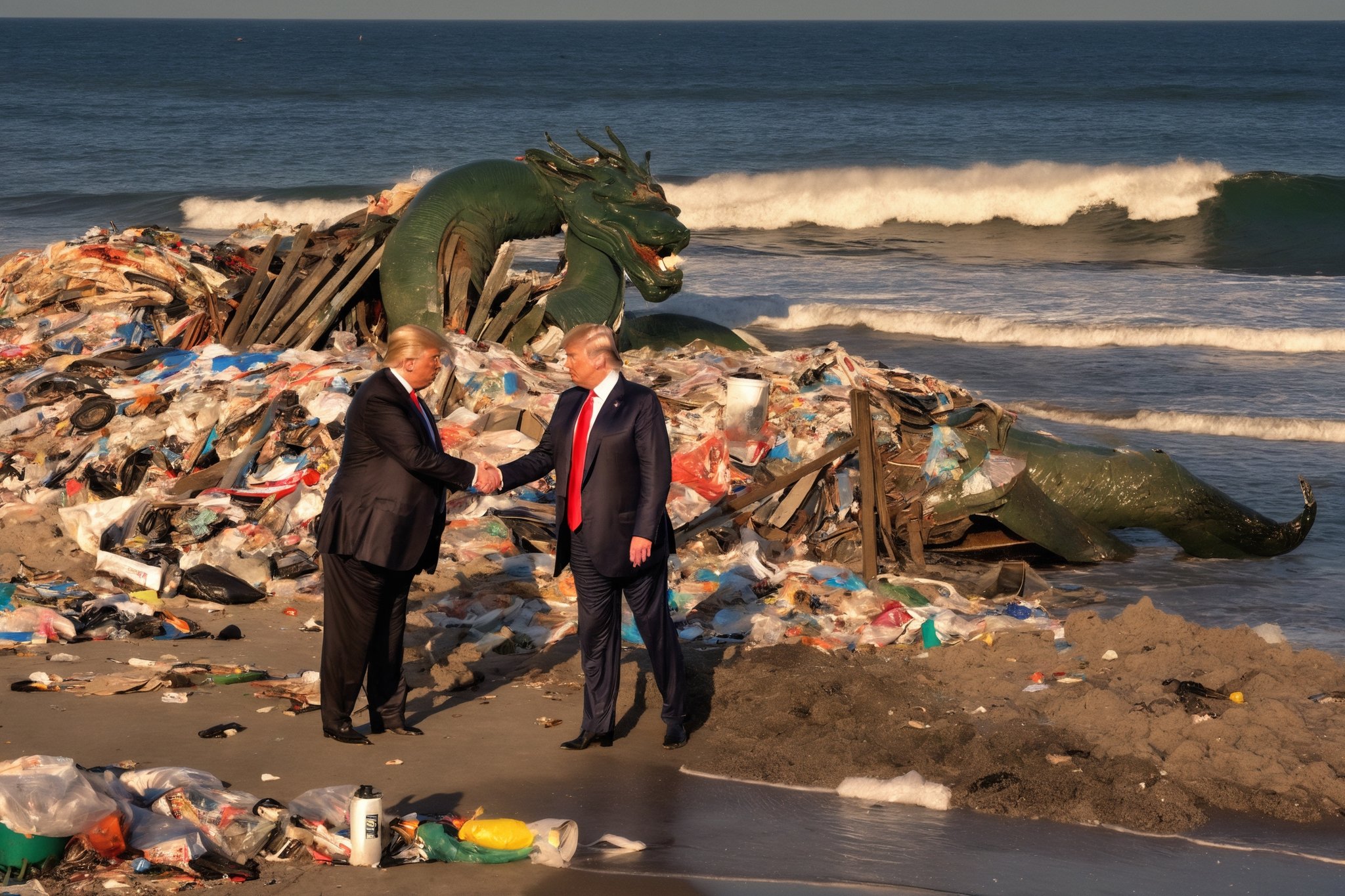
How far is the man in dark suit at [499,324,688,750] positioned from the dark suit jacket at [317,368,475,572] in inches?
16.3

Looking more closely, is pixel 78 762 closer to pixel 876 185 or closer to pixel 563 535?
pixel 563 535

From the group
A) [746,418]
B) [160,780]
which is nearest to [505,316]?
[746,418]

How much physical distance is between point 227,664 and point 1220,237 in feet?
80.6

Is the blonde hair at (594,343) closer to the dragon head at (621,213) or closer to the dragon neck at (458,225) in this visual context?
the dragon neck at (458,225)

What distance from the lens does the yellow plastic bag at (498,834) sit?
13.1 ft

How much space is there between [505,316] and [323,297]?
1.42 metres

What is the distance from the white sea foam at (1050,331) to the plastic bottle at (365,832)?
45.2ft

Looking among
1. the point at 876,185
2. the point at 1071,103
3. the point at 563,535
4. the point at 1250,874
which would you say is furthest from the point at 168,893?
the point at 1071,103

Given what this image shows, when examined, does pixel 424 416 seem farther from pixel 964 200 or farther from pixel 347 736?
pixel 964 200

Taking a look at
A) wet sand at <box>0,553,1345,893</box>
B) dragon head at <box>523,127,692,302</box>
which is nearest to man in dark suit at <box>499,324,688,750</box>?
wet sand at <box>0,553,1345,893</box>

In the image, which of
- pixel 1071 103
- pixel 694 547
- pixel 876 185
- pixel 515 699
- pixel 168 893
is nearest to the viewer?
pixel 168 893

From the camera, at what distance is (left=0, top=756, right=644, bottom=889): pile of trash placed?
364 cm

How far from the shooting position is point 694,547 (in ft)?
25.9

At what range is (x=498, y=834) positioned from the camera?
4.02 m
